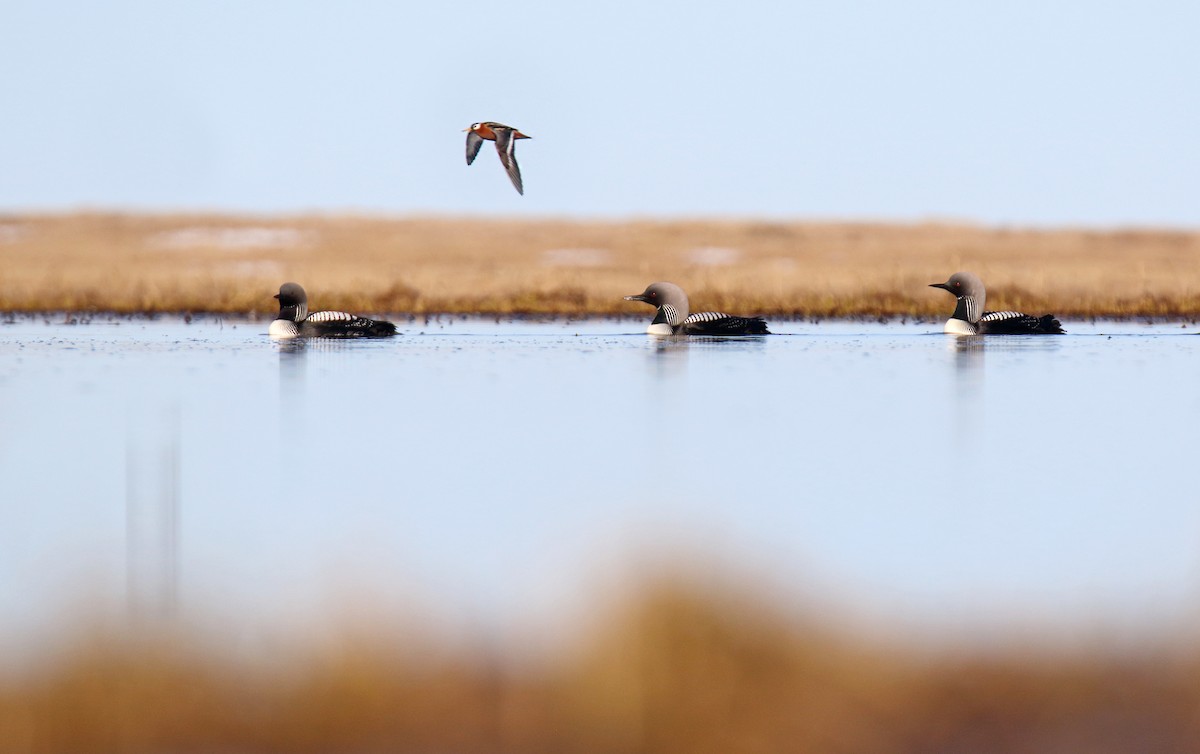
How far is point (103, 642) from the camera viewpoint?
486 centimetres

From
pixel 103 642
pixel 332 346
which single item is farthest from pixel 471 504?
pixel 332 346

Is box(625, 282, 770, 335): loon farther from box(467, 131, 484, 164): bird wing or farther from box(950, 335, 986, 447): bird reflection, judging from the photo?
box(467, 131, 484, 164): bird wing

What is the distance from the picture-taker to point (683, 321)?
70.1ft

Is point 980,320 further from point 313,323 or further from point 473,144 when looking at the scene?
point 473,144

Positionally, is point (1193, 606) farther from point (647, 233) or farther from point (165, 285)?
point (647, 233)

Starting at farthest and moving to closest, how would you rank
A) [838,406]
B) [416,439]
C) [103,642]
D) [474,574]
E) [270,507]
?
[838,406] < [416,439] < [270,507] < [474,574] < [103,642]

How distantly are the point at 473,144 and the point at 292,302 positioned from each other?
7563mm

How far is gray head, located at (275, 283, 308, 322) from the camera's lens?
20906 millimetres

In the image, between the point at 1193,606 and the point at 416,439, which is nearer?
the point at 1193,606

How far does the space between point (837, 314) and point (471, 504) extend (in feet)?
65.1

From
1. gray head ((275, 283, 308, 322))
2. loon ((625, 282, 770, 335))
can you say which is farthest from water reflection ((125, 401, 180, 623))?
loon ((625, 282, 770, 335))

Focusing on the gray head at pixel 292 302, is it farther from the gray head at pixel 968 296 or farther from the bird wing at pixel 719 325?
the gray head at pixel 968 296

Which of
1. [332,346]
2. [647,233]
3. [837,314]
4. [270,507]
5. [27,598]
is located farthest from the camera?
[647,233]

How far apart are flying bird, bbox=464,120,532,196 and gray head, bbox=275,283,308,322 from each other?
6971 mm
